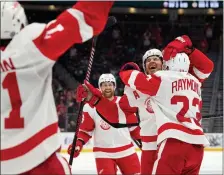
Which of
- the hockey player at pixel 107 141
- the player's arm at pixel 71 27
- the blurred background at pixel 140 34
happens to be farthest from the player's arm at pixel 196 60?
the blurred background at pixel 140 34

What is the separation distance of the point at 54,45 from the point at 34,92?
16 cm

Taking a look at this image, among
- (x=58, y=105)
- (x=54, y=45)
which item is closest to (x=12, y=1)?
(x=54, y=45)

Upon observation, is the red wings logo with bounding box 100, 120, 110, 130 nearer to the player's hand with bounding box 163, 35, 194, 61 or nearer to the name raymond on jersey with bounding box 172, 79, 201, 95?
the player's hand with bounding box 163, 35, 194, 61

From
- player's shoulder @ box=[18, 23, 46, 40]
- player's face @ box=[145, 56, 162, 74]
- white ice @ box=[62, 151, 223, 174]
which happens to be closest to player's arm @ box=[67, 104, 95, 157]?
player's face @ box=[145, 56, 162, 74]

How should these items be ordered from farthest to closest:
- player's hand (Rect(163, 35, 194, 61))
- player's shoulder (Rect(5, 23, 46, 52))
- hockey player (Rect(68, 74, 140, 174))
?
hockey player (Rect(68, 74, 140, 174)) → player's hand (Rect(163, 35, 194, 61)) → player's shoulder (Rect(5, 23, 46, 52))

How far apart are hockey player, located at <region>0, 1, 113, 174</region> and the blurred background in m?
8.56

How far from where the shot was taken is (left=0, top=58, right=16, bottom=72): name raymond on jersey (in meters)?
1.56

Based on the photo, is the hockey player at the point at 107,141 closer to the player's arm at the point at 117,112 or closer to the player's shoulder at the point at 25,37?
the player's arm at the point at 117,112

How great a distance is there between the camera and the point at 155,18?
13.7m

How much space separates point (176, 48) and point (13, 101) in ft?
4.35

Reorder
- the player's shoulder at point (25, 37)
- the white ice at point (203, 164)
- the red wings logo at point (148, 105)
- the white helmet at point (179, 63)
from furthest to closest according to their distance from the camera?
the white ice at point (203, 164) → the red wings logo at point (148, 105) → the white helmet at point (179, 63) → the player's shoulder at point (25, 37)

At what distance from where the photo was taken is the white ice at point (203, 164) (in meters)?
4.86

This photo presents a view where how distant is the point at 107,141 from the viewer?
3.61m

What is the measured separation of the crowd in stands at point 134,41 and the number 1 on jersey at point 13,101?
9676 millimetres
